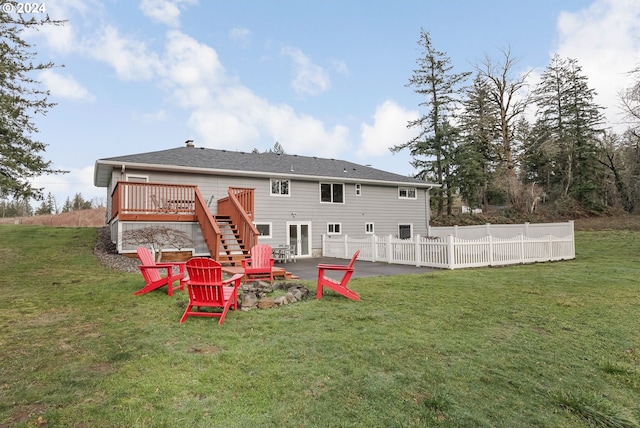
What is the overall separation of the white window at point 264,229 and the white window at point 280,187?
1579 mm

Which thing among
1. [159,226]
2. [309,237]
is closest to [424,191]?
[309,237]

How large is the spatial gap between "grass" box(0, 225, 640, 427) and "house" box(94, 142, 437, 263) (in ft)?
17.0

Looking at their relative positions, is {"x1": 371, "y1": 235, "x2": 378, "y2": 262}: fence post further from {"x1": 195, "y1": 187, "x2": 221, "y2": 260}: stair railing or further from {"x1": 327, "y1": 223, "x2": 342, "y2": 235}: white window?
{"x1": 195, "y1": 187, "x2": 221, "y2": 260}: stair railing

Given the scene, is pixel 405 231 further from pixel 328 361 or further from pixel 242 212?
pixel 328 361

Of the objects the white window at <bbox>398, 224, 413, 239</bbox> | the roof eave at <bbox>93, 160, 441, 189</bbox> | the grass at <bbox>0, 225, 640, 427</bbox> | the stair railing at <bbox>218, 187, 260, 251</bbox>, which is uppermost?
the roof eave at <bbox>93, 160, 441, 189</bbox>

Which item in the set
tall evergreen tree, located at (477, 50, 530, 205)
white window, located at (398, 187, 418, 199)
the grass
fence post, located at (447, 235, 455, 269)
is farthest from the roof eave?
tall evergreen tree, located at (477, 50, 530, 205)

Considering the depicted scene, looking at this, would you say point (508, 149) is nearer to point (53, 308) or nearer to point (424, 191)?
point (424, 191)

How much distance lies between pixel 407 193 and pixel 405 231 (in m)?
2.34

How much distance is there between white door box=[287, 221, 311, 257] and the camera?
57.8 ft

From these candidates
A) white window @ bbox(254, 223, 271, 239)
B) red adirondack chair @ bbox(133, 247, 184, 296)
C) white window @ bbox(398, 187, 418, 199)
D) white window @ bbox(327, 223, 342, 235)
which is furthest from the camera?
white window @ bbox(398, 187, 418, 199)

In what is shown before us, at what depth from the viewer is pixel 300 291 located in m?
7.05

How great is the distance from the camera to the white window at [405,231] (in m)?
21.1

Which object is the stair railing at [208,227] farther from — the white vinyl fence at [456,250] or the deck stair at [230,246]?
the white vinyl fence at [456,250]

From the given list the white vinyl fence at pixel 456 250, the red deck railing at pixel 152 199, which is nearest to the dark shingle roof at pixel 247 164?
the red deck railing at pixel 152 199
